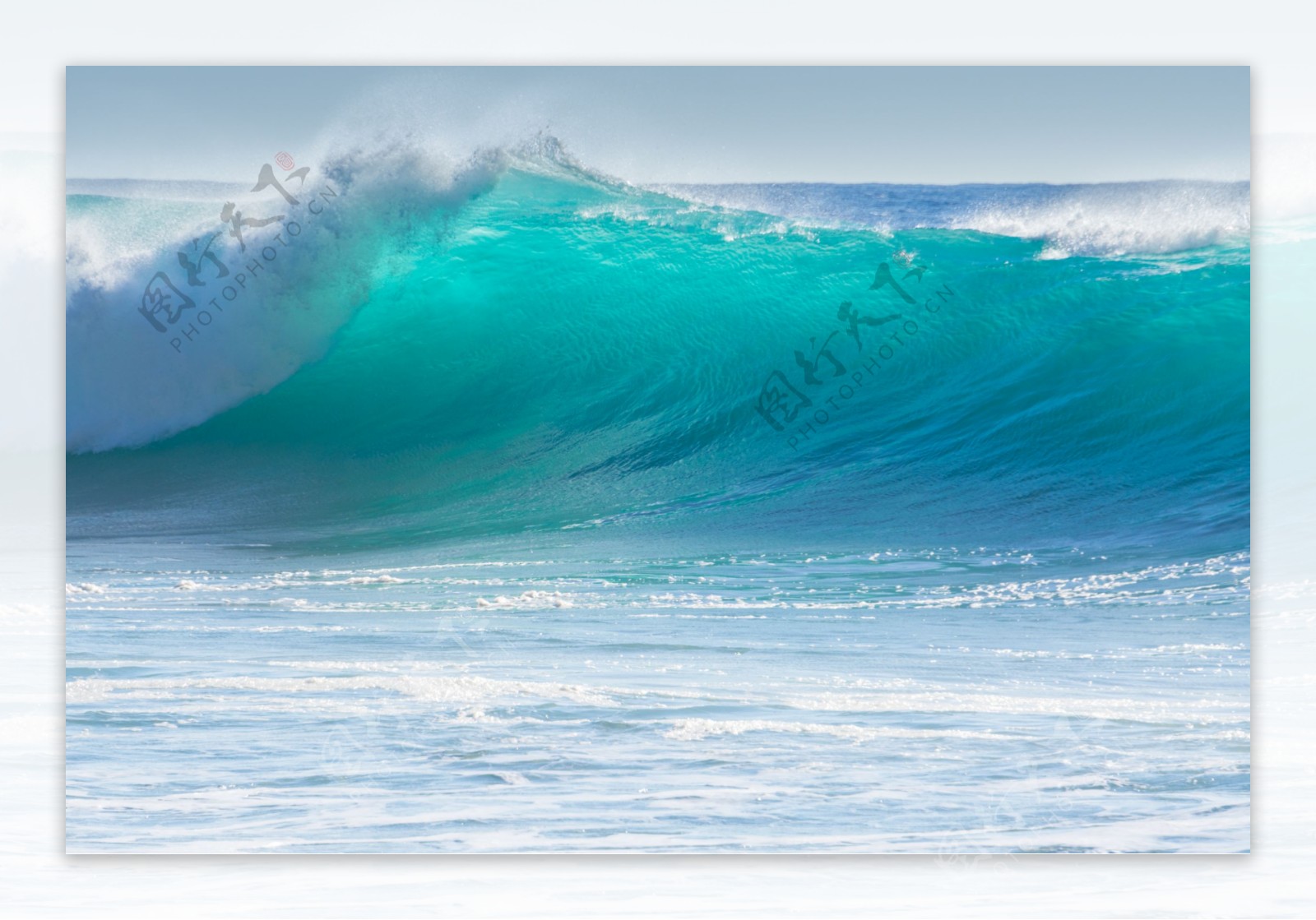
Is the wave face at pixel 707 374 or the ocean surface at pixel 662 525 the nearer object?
the ocean surface at pixel 662 525

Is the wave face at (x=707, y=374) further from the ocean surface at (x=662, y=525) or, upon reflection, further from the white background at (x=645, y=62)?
the white background at (x=645, y=62)

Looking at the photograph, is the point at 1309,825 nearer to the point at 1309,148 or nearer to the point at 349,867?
the point at 1309,148

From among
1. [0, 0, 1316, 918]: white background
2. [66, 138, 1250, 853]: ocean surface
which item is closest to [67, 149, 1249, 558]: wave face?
[66, 138, 1250, 853]: ocean surface

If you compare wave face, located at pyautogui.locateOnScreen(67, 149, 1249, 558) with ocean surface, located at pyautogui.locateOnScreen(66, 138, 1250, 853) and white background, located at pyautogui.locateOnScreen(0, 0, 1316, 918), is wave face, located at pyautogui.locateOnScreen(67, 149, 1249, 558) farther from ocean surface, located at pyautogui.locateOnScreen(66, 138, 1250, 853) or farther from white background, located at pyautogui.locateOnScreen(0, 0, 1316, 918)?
white background, located at pyautogui.locateOnScreen(0, 0, 1316, 918)

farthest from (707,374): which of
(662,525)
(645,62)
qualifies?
(645,62)

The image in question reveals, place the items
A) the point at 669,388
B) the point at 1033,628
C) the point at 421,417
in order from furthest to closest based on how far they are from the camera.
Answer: the point at 669,388, the point at 421,417, the point at 1033,628

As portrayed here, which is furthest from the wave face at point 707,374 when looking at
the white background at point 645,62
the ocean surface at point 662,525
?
the white background at point 645,62

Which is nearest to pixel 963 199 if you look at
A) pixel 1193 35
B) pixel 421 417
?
pixel 1193 35
